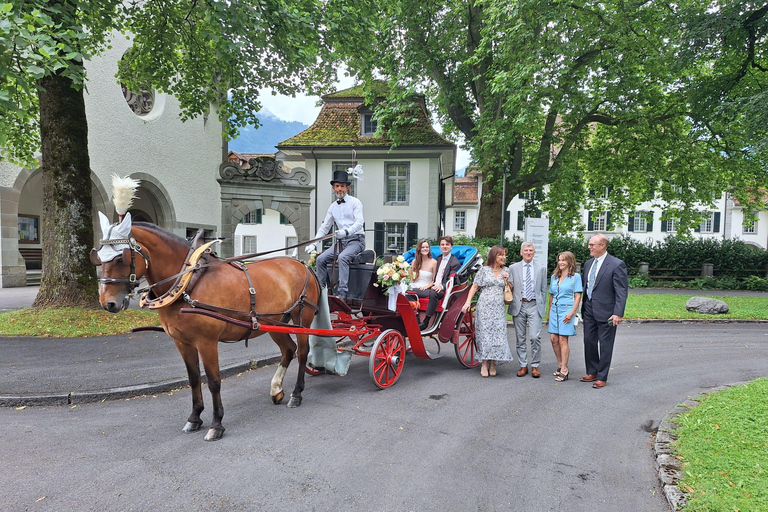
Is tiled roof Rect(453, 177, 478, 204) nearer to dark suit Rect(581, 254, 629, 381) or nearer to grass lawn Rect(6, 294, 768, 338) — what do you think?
grass lawn Rect(6, 294, 768, 338)

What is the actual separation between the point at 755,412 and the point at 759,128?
9.95m

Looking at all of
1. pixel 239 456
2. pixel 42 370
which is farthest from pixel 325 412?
pixel 42 370

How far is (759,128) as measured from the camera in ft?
36.0

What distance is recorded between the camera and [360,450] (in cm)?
380

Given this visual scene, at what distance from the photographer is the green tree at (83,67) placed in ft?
22.2

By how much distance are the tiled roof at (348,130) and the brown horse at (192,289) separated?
54.2 ft

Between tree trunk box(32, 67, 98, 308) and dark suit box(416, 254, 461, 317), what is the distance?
7.01 m

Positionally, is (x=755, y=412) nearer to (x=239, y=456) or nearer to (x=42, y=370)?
(x=239, y=456)

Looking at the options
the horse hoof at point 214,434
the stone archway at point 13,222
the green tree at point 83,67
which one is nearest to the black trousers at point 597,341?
the horse hoof at point 214,434

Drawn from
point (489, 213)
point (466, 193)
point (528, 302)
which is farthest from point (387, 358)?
point (466, 193)

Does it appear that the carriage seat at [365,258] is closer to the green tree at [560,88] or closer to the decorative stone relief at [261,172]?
the green tree at [560,88]

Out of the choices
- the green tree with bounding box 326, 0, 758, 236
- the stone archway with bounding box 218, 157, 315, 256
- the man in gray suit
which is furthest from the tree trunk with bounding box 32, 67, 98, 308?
the stone archway with bounding box 218, 157, 315, 256

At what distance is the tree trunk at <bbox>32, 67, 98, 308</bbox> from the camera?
830 cm

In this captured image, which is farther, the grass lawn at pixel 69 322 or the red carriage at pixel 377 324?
the grass lawn at pixel 69 322
